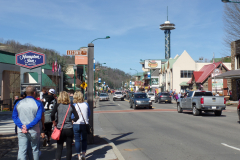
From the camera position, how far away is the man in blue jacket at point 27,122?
5.29 meters

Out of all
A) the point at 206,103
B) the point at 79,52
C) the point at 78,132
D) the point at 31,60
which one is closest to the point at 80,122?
the point at 78,132

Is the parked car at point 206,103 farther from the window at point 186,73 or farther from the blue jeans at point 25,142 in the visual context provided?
the window at point 186,73

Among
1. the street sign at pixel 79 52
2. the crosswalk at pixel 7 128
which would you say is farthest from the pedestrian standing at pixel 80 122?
the street sign at pixel 79 52

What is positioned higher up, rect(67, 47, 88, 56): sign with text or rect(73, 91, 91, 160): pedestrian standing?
rect(67, 47, 88, 56): sign with text

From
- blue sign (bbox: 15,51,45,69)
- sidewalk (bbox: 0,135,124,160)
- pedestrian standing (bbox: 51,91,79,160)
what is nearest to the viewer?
pedestrian standing (bbox: 51,91,79,160)

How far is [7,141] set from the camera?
9703mm

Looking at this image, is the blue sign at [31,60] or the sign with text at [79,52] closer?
the sign with text at [79,52]

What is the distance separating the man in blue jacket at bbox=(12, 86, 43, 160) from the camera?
208 inches

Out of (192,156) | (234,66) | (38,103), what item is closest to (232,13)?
(234,66)

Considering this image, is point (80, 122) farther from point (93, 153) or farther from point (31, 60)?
point (31, 60)

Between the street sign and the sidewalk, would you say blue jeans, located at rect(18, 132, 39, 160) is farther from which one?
the street sign

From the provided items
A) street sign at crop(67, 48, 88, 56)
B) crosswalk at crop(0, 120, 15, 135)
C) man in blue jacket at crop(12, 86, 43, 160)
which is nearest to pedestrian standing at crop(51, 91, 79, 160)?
man in blue jacket at crop(12, 86, 43, 160)

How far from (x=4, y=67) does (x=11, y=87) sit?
2.34 meters

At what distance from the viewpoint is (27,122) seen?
534cm
